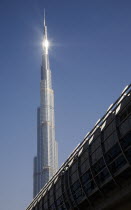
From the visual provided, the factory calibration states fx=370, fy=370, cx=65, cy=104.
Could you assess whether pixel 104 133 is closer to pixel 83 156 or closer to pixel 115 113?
pixel 115 113

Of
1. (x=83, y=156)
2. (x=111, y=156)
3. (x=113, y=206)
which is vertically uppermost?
(x=83, y=156)

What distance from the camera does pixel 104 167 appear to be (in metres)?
31.4

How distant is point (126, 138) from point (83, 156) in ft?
27.0

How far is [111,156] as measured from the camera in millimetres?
30938

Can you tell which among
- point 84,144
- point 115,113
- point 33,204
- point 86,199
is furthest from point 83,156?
point 33,204

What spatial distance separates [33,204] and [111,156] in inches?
1155

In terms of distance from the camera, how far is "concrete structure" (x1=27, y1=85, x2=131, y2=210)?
97.3 ft

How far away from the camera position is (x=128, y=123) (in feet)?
94.7

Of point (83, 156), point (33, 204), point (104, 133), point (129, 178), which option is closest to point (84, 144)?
point (83, 156)

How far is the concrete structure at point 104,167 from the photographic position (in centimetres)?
2966

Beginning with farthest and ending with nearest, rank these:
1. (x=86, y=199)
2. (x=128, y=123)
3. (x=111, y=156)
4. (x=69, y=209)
Result: (x=69, y=209), (x=86, y=199), (x=111, y=156), (x=128, y=123)

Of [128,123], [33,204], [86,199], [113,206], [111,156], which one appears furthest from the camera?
[33,204]

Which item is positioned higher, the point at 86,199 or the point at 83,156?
the point at 83,156

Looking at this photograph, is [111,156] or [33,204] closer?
[111,156]
